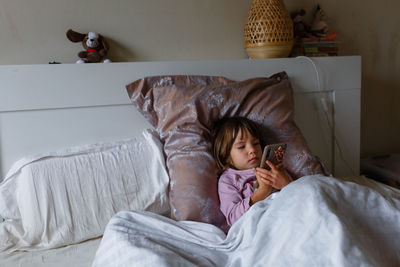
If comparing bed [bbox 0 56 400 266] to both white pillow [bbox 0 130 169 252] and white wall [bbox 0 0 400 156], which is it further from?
white wall [bbox 0 0 400 156]

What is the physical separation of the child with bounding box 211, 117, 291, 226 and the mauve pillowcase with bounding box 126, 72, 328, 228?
4 cm

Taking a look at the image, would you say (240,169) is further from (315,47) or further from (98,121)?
(315,47)

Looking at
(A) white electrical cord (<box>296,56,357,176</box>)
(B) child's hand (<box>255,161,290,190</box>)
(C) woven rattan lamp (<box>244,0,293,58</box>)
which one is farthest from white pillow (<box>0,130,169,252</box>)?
(A) white electrical cord (<box>296,56,357,176</box>)

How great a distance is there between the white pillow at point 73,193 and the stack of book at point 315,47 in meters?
0.90

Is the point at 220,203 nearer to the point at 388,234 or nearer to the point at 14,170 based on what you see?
the point at 388,234

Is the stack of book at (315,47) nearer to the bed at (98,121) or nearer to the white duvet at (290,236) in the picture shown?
the bed at (98,121)

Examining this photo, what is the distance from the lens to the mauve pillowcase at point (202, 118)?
3.40 feet

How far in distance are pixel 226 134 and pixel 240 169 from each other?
0.42 feet

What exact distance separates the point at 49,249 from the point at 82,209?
0.48ft

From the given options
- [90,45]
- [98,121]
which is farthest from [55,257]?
[90,45]

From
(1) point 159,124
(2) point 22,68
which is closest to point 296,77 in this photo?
(1) point 159,124

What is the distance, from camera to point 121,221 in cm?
90

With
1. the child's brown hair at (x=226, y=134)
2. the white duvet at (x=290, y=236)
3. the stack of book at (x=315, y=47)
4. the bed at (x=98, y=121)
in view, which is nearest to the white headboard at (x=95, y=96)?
the bed at (x=98, y=121)

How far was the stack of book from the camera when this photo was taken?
1.56m
